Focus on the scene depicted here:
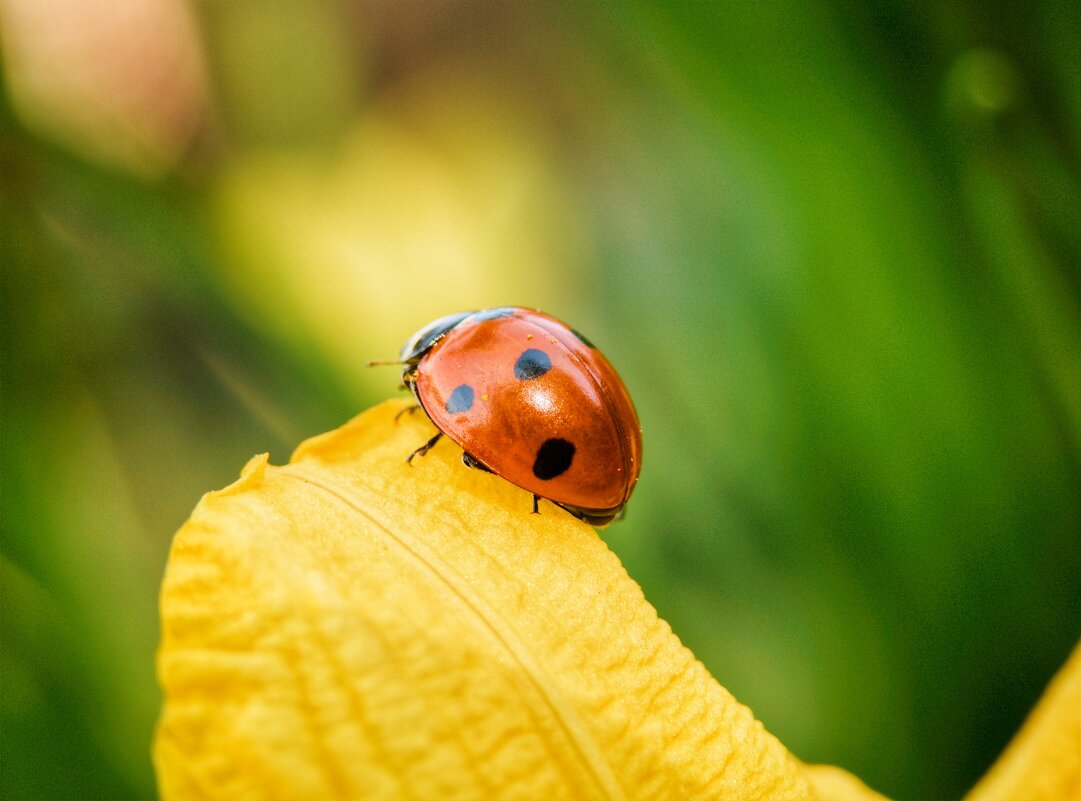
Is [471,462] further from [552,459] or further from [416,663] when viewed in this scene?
[416,663]

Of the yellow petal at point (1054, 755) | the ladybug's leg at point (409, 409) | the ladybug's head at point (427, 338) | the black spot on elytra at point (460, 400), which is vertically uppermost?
the ladybug's head at point (427, 338)

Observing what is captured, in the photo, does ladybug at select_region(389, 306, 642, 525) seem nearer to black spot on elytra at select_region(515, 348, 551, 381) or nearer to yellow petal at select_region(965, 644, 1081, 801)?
black spot on elytra at select_region(515, 348, 551, 381)

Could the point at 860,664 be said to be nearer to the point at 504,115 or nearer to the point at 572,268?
the point at 572,268

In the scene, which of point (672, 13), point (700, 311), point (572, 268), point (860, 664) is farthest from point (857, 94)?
point (572, 268)

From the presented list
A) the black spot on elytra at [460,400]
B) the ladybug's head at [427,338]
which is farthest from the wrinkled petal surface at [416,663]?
the ladybug's head at [427,338]

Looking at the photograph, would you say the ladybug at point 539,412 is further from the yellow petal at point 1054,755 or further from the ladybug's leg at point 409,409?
the yellow petal at point 1054,755

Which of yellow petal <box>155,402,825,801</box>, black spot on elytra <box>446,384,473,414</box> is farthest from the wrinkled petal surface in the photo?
black spot on elytra <box>446,384,473,414</box>
